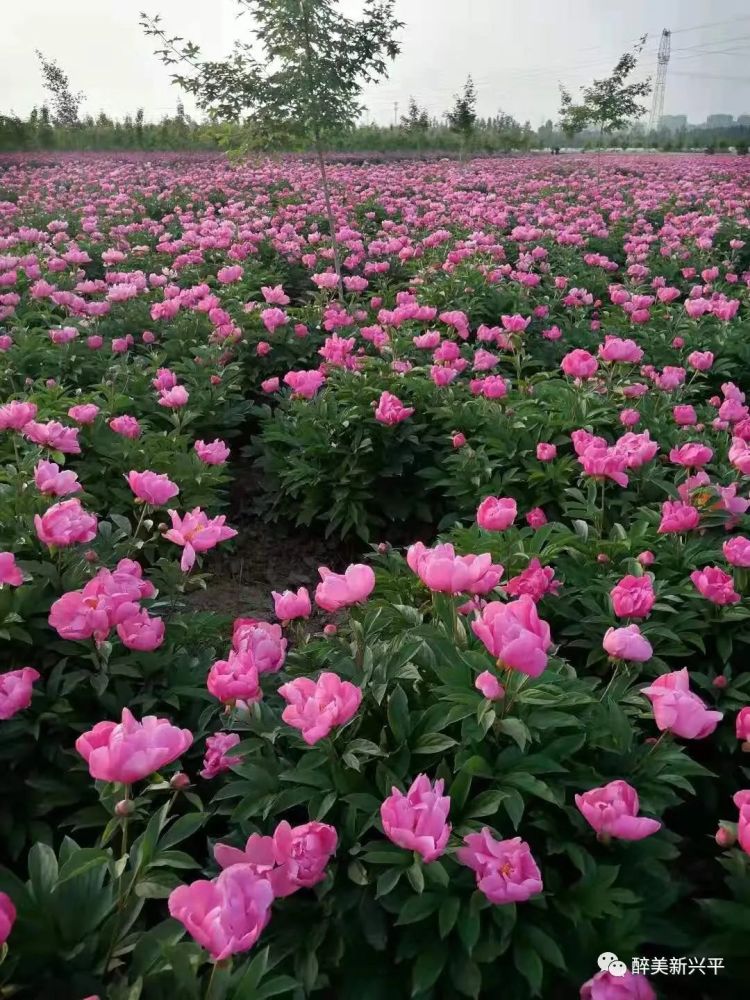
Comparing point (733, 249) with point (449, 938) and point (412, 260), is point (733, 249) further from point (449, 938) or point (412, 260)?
point (449, 938)

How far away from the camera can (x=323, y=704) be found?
132cm

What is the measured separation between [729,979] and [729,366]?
4.10m

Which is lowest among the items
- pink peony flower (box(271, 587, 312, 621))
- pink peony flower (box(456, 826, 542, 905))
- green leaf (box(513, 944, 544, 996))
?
green leaf (box(513, 944, 544, 996))

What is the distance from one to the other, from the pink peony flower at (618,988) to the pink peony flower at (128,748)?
705 millimetres

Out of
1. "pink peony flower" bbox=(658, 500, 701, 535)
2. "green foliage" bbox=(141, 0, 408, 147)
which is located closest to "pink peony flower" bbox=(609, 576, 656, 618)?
"pink peony flower" bbox=(658, 500, 701, 535)

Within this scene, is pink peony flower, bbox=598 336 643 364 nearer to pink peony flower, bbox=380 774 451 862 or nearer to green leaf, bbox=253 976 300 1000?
pink peony flower, bbox=380 774 451 862

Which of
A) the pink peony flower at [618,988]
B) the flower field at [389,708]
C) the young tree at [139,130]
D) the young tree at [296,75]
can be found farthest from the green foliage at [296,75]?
the young tree at [139,130]

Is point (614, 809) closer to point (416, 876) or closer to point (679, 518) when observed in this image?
point (416, 876)

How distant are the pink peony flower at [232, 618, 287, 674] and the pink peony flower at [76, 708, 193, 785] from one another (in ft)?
0.92

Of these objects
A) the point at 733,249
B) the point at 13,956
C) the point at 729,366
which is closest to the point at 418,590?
the point at 13,956

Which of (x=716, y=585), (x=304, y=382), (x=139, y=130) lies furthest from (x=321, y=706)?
(x=139, y=130)

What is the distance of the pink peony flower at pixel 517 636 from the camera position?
1291 mm

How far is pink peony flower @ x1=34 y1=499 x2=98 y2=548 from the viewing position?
6.03 ft

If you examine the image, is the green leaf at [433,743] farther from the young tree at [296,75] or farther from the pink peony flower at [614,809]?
the young tree at [296,75]
